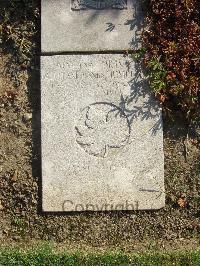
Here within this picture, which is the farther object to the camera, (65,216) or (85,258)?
(65,216)

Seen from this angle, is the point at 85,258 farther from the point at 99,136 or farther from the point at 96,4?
the point at 96,4

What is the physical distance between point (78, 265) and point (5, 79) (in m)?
1.74

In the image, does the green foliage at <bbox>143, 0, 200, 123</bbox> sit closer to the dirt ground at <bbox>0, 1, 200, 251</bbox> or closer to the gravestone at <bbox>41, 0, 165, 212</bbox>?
the gravestone at <bbox>41, 0, 165, 212</bbox>

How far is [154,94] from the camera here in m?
4.34

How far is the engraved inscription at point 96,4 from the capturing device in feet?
14.4

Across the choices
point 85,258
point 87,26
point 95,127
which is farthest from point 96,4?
point 85,258

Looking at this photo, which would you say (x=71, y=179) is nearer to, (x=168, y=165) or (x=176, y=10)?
(x=168, y=165)

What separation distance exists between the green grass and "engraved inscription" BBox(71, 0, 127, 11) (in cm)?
210

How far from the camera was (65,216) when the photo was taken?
4328mm

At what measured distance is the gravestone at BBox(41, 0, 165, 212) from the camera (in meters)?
4.29

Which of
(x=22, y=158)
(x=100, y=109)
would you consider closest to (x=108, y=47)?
(x=100, y=109)

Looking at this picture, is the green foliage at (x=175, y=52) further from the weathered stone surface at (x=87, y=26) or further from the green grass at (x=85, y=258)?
the green grass at (x=85, y=258)

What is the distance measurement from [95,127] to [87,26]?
2.91 feet

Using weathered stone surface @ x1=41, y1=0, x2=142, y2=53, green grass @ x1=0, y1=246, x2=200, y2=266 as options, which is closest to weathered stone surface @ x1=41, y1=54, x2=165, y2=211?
weathered stone surface @ x1=41, y1=0, x2=142, y2=53
